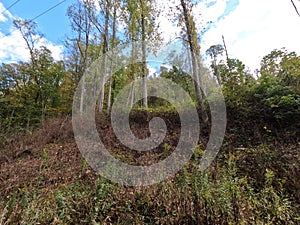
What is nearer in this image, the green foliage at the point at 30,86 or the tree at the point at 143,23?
the tree at the point at 143,23

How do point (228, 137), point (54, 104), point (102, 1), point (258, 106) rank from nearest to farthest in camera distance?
point (228, 137), point (258, 106), point (102, 1), point (54, 104)

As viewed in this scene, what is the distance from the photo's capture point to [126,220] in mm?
2068

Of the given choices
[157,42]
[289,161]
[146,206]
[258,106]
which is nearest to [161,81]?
[157,42]

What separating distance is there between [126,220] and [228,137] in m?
4.15

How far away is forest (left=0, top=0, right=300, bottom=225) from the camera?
6.88 ft

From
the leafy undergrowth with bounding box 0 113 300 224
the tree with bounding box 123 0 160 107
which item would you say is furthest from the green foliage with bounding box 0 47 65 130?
the leafy undergrowth with bounding box 0 113 300 224

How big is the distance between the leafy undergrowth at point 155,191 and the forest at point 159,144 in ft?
0.05

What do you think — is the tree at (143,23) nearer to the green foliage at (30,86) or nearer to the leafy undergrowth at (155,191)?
the leafy undergrowth at (155,191)

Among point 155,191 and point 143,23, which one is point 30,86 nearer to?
point 143,23

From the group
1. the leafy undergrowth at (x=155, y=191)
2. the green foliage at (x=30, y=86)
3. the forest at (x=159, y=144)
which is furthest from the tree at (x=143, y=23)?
the green foliage at (x=30, y=86)

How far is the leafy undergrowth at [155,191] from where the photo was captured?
193 cm

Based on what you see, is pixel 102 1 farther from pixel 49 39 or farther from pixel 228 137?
pixel 228 137

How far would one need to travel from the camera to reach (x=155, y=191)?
2.50m

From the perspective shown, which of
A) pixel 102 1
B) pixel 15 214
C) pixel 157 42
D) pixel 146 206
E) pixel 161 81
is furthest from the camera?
pixel 161 81
